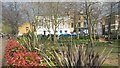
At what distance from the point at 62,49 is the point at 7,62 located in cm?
56

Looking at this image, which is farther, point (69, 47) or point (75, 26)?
point (75, 26)

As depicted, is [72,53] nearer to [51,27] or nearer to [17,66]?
[17,66]

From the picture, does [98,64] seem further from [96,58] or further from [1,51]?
[1,51]

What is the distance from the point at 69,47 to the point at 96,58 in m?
0.24

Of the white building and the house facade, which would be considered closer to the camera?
→ the house facade

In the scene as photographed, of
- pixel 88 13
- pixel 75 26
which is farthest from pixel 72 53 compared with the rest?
pixel 75 26

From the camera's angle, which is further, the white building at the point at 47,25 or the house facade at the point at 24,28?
the white building at the point at 47,25

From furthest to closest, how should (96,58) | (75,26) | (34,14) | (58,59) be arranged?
(75,26) → (34,14) → (58,59) → (96,58)

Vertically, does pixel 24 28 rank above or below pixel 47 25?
above

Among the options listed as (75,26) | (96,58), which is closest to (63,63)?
(96,58)

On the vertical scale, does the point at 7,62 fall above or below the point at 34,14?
below

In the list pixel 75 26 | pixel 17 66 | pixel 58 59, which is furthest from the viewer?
pixel 75 26

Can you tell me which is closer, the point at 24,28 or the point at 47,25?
the point at 24,28

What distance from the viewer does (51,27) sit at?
702cm
